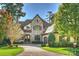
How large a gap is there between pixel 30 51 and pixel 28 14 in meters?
0.28

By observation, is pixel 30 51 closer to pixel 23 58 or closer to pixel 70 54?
pixel 23 58

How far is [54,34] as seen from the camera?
9.96ft

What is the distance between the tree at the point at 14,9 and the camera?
3021mm

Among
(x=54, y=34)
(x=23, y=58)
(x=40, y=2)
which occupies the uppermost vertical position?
(x=40, y=2)

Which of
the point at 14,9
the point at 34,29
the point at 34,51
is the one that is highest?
the point at 14,9

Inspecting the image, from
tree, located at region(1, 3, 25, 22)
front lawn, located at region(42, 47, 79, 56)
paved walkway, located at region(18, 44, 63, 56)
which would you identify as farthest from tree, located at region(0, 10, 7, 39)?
front lawn, located at region(42, 47, 79, 56)


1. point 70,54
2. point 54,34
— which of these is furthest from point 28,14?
point 70,54

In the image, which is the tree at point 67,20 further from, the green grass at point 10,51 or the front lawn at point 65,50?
the green grass at point 10,51

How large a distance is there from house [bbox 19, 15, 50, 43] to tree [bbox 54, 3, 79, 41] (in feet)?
0.31

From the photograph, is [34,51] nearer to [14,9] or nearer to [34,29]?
[34,29]

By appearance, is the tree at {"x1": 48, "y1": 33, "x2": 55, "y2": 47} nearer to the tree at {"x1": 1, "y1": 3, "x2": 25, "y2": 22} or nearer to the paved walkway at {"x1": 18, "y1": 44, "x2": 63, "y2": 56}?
the paved walkway at {"x1": 18, "y1": 44, "x2": 63, "y2": 56}

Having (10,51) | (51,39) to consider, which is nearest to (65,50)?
(51,39)

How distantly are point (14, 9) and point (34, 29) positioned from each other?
0.22m

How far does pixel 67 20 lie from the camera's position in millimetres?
3043
